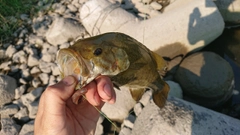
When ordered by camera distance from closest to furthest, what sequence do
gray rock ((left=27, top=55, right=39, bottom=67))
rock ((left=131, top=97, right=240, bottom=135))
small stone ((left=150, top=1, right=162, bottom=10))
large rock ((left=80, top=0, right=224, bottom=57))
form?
rock ((left=131, top=97, right=240, bottom=135))
large rock ((left=80, top=0, right=224, bottom=57))
gray rock ((left=27, top=55, right=39, bottom=67))
small stone ((left=150, top=1, right=162, bottom=10))

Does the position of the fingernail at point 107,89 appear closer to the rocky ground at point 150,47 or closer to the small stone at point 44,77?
the rocky ground at point 150,47

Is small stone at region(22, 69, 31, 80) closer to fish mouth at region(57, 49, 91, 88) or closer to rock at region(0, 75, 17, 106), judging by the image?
rock at region(0, 75, 17, 106)

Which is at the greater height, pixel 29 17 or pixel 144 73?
pixel 144 73

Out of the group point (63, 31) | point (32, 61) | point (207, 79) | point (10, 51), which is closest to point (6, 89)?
point (32, 61)

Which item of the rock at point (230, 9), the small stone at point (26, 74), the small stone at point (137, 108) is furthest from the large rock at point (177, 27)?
the small stone at point (26, 74)

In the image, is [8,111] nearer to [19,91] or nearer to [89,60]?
[19,91]

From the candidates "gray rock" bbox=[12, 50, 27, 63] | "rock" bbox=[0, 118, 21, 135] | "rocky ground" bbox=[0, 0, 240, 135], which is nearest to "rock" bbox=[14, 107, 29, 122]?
"rocky ground" bbox=[0, 0, 240, 135]

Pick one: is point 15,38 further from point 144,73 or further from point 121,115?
point 144,73

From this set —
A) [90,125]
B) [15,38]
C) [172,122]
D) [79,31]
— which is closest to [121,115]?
[172,122]
